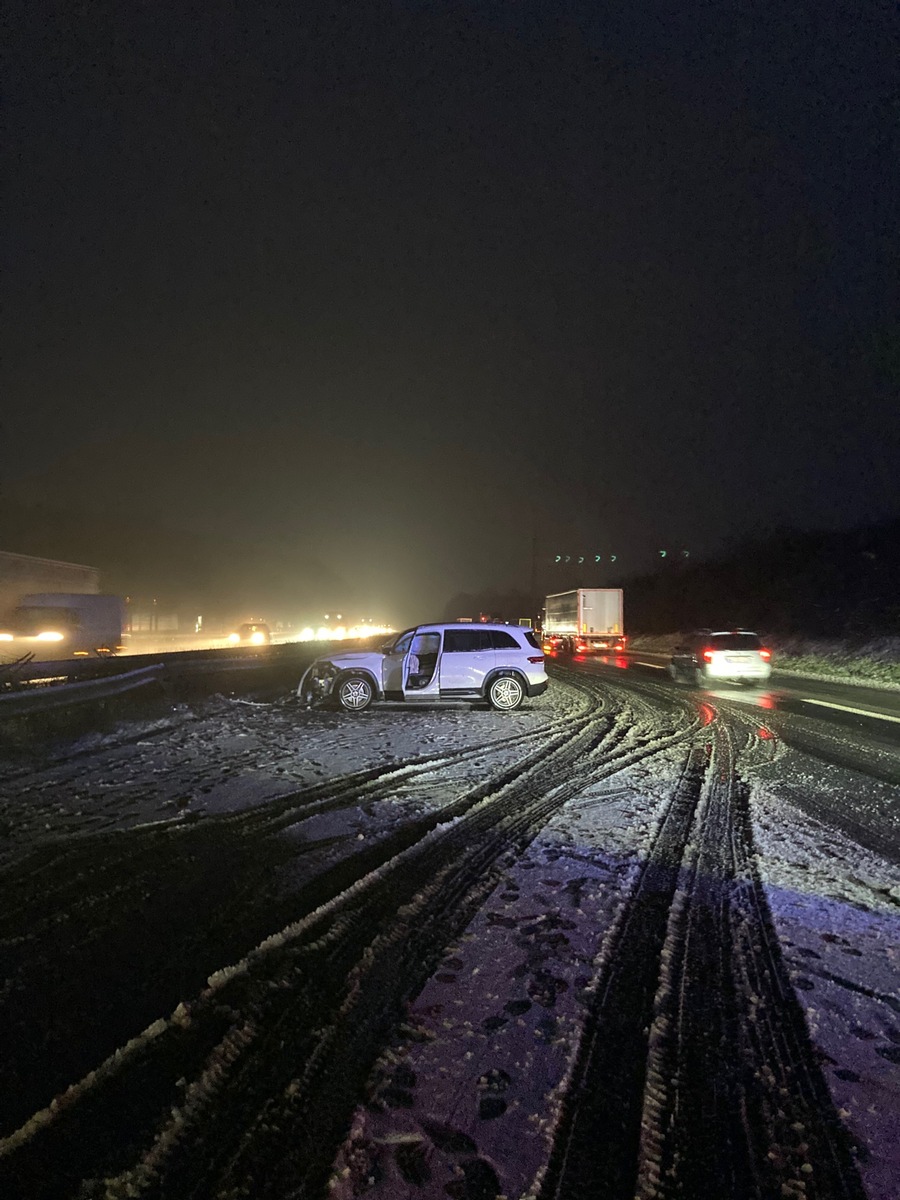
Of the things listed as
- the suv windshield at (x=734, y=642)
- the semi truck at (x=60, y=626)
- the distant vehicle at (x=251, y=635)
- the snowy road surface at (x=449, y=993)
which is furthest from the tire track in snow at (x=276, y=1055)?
the distant vehicle at (x=251, y=635)

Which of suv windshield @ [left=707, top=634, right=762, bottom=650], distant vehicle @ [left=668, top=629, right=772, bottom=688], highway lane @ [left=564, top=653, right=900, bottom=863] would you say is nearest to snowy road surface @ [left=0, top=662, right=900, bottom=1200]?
highway lane @ [left=564, top=653, right=900, bottom=863]

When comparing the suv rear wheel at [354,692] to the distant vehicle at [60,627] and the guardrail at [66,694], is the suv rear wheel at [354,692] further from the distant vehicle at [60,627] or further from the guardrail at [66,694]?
the distant vehicle at [60,627]

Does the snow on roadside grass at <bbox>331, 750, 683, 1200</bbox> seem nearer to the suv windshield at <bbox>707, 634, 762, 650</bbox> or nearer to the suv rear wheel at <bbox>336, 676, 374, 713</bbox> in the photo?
the suv rear wheel at <bbox>336, 676, 374, 713</bbox>

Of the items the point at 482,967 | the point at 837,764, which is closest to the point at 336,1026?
the point at 482,967

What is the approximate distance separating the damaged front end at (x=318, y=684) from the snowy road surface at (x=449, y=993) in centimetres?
630

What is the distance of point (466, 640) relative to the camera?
1416cm

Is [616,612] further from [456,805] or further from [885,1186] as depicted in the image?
[885,1186]

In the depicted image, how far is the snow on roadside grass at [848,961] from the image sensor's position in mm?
2555

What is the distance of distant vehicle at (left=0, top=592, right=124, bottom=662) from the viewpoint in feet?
80.6

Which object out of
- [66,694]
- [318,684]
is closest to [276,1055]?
[318,684]

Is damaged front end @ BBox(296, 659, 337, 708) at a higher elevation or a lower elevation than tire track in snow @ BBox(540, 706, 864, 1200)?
higher

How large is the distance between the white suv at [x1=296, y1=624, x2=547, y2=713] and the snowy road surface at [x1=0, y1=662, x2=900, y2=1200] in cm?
628

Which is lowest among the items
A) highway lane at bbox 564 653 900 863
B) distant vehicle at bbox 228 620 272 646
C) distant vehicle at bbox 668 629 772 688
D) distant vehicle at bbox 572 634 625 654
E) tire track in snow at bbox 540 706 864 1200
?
tire track in snow at bbox 540 706 864 1200

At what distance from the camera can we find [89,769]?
855 centimetres
